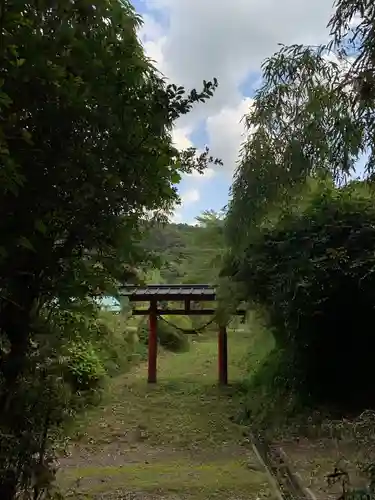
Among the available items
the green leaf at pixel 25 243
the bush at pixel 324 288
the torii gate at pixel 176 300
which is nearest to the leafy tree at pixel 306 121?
the bush at pixel 324 288

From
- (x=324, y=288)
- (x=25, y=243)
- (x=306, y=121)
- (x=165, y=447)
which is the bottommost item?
(x=165, y=447)

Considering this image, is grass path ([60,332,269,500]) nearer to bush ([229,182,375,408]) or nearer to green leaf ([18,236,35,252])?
bush ([229,182,375,408])

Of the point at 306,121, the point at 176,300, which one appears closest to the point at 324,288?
the point at 306,121

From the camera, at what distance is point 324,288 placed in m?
4.92

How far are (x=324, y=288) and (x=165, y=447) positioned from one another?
2.21 m

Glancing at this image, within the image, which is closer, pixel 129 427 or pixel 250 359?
pixel 129 427

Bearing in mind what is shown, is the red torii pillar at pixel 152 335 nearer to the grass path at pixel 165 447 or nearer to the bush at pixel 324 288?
the grass path at pixel 165 447

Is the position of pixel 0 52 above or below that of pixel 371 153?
below

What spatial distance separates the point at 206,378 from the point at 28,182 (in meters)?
7.37

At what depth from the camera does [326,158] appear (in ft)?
10.1

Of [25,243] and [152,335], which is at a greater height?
[25,243]

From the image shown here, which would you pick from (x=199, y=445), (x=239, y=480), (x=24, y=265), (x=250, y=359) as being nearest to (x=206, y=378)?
(x=250, y=359)

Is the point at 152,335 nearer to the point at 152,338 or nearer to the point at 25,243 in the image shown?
the point at 152,338

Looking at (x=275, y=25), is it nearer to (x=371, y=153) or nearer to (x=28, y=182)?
(x=371, y=153)
